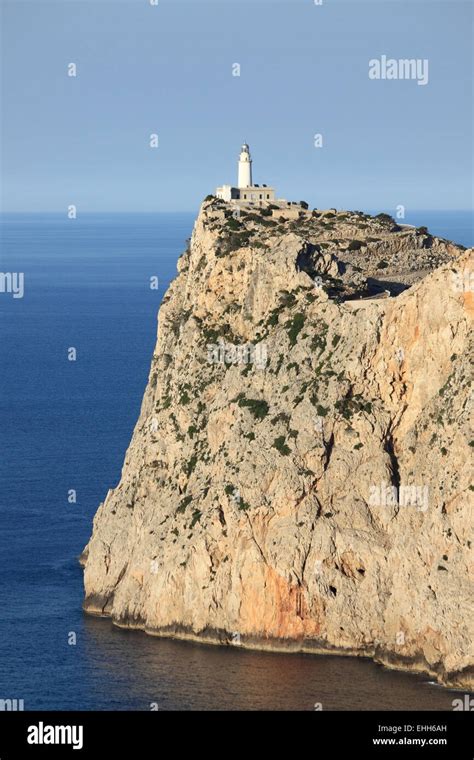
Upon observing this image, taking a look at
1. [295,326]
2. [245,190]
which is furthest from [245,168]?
[295,326]

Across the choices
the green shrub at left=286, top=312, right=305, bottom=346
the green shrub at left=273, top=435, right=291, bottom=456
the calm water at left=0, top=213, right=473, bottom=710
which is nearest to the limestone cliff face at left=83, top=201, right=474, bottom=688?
the green shrub at left=273, top=435, right=291, bottom=456

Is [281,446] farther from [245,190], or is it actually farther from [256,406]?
[245,190]

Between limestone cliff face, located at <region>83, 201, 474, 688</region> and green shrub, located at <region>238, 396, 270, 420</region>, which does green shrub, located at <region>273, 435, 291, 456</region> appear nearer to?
limestone cliff face, located at <region>83, 201, 474, 688</region>

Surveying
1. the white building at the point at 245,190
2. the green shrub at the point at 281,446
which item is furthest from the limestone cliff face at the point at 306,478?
the white building at the point at 245,190

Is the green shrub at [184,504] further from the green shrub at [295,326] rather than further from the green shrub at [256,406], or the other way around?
the green shrub at [295,326]

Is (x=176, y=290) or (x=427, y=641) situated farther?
(x=176, y=290)
